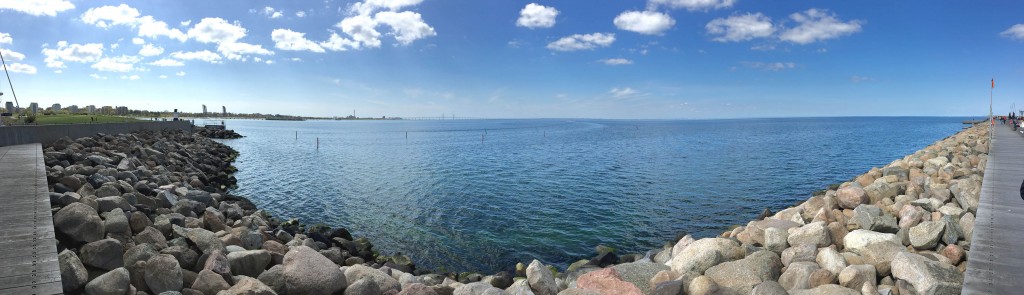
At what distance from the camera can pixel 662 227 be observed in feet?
54.3

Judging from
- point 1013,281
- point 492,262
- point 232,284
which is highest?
point 1013,281

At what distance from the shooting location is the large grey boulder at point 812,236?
8727mm

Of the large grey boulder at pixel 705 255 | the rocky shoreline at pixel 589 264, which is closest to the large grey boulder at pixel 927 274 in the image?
the rocky shoreline at pixel 589 264

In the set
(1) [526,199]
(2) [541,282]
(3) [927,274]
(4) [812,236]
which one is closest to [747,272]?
(3) [927,274]

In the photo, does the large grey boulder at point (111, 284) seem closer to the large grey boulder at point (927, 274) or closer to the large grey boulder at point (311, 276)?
the large grey boulder at point (311, 276)

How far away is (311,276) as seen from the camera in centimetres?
732

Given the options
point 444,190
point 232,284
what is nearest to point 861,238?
point 232,284

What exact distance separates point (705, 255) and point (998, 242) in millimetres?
3906

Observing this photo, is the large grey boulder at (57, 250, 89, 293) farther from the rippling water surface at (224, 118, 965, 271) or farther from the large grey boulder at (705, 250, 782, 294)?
the large grey boulder at (705, 250, 782, 294)

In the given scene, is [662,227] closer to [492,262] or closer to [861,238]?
[492,262]

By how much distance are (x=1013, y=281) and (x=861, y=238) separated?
2.91m

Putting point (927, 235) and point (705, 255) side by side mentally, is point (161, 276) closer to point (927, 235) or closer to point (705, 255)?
point (705, 255)

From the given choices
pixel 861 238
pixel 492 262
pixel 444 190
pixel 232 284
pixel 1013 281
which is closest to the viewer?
pixel 1013 281

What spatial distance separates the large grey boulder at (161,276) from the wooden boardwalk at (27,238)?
1.01 metres
